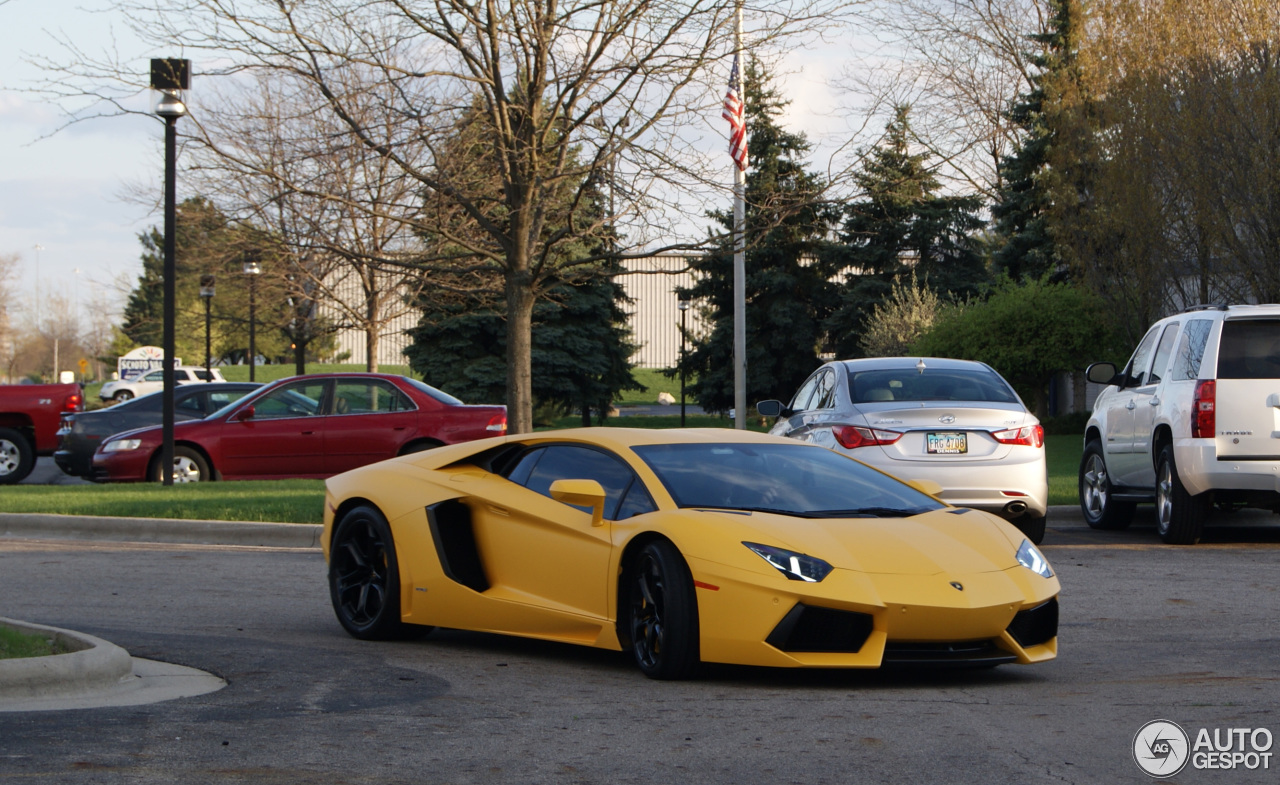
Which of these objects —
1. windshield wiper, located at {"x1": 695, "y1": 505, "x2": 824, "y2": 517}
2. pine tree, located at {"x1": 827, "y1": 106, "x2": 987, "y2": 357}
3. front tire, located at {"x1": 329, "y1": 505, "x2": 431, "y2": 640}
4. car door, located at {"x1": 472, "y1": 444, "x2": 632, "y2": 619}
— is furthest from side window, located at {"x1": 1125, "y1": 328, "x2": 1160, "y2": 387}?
pine tree, located at {"x1": 827, "y1": 106, "x2": 987, "y2": 357}

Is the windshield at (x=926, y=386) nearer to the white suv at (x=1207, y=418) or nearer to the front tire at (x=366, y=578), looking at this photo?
the white suv at (x=1207, y=418)

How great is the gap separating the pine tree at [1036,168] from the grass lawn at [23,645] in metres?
36.8

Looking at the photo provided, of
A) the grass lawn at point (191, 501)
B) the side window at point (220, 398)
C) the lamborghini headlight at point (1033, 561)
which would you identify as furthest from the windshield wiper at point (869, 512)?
the side window at point (220, 398)

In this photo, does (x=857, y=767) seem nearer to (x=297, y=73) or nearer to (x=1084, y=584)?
(x=1084, y=584)

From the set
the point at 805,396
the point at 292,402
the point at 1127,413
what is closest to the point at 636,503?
the point at 805,396

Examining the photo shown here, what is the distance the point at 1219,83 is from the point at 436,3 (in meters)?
14.9

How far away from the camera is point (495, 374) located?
4050cm

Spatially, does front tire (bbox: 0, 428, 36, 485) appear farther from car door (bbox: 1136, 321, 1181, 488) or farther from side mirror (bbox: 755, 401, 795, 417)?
car door (bbox: 1136, 321, 1181, 488)

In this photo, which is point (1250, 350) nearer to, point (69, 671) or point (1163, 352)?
point (1163, 352)

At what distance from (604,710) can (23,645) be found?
270 centimetres

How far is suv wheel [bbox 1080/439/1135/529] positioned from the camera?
13.4 metres

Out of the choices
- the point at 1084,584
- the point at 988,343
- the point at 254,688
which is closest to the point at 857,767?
the point at 254,688

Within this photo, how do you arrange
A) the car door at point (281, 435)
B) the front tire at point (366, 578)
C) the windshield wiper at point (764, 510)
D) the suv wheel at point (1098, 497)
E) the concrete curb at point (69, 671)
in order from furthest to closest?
the car door at point (281, 435)
the suv wheel at point (1098, 497)
the front tire at point (366, 578)
the windshield wiper at point (764, 510)
the concrete curb at point (69, 671)

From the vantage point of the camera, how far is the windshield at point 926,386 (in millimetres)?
11914
